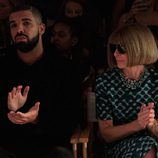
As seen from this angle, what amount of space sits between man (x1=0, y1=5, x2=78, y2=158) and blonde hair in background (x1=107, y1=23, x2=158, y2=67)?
298 millimetres

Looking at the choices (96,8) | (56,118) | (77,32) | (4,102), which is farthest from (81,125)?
(96,8)

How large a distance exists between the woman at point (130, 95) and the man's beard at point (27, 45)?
0.30 meters

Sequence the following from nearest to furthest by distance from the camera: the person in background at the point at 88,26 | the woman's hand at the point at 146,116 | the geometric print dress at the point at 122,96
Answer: the woman's hand at the point at 146,116 → the geometric print dress at the point at 122,96 → the person in background at the point at 88,26

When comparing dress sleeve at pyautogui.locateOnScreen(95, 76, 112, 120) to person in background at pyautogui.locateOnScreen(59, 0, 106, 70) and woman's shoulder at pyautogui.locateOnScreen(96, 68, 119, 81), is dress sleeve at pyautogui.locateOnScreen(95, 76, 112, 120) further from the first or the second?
person in background at pyautogui.locateOnScreen(59, 0, 106, 70)

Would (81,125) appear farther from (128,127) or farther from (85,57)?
(85,57)

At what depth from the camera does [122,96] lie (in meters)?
1.68

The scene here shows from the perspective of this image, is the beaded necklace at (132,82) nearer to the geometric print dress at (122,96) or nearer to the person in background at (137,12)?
the geometric print dress at (122,96)

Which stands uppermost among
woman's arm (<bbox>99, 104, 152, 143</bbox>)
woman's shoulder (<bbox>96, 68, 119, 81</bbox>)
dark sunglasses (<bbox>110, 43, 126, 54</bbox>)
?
dark sunglasses (<bbox>110, 43, 126, 54</bbox>)

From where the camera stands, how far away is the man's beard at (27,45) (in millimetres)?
1729

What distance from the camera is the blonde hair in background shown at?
1588 mm

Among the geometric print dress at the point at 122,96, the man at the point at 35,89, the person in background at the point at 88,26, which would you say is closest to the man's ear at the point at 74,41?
the person in background at the point at 88,26

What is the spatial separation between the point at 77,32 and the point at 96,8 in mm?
313

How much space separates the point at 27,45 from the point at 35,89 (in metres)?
0.18

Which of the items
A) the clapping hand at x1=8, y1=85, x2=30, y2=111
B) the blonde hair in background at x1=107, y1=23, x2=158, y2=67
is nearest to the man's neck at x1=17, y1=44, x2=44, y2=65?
the clapping hand at x1=8, y1=85, x2=30, y2=111
